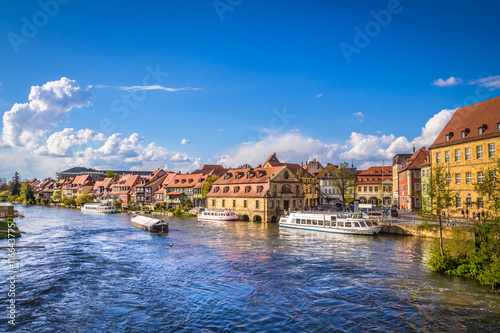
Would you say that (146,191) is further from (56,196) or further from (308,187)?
(56,196)

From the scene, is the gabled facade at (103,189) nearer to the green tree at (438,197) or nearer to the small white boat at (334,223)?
the small white boat at (334,223)

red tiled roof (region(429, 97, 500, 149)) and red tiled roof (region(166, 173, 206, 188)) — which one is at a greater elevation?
red tiled roof (region(429, 97, 500, 149))

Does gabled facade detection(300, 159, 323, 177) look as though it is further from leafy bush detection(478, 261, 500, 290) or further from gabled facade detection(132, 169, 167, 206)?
leafy bush detection(478, 261, 500, 290)

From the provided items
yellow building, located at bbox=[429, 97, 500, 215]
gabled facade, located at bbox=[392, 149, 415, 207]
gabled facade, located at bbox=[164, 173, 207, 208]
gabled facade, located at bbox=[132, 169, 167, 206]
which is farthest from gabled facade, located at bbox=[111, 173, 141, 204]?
yellow building, located at bbox=[429, 97, 500, 215]

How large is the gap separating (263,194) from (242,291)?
153 ft

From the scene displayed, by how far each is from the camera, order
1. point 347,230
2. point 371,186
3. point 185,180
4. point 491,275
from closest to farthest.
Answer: point 491,275 → point 347,230 → point 371,186 → point 185,180

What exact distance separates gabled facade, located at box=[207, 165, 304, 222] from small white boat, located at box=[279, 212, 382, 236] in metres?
9.63

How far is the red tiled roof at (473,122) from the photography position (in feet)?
151

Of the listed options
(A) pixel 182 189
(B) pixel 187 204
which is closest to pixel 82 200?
(A) pixel 182 189

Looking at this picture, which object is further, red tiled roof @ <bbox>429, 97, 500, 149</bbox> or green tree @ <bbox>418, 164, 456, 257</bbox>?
red tiled roof @ <bbox>429, 97, 500, 149</bbox>

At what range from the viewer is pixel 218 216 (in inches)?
2803

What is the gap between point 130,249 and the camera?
40.4m

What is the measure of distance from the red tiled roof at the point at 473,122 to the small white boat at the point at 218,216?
1478 inches

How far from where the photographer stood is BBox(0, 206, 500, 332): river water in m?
18.8
